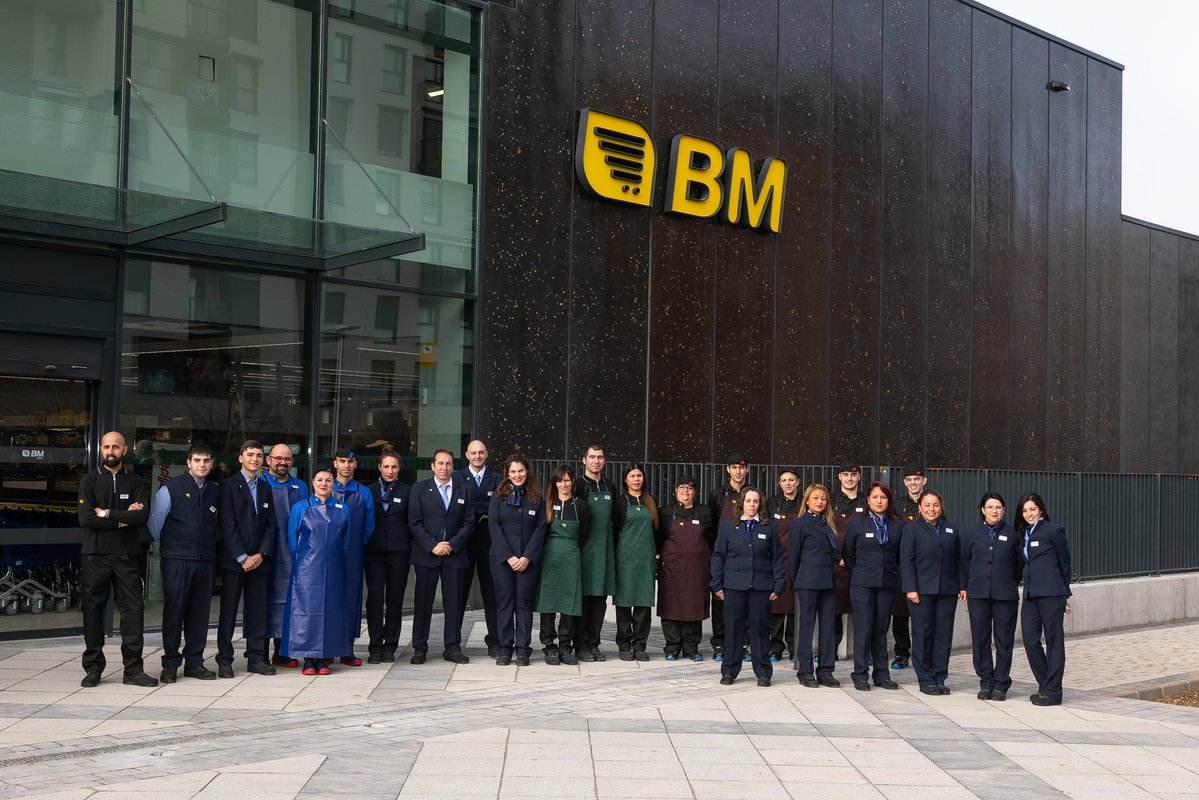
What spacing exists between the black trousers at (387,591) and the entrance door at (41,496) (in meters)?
2.94

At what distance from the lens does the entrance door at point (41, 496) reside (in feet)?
39.5

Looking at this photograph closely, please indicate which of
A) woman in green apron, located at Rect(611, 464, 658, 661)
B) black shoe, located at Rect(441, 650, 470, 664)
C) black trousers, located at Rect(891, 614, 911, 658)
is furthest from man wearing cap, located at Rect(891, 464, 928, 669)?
Result: black shoe, located at Rect(441, 650, 470, 664)

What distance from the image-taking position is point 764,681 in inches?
430

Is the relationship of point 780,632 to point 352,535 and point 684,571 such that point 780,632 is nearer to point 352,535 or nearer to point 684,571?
point 684,571

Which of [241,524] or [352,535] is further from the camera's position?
[352,535]

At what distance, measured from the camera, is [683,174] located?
56.6 ft

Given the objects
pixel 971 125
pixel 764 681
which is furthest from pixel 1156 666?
pixel 971 125

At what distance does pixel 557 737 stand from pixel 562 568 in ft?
10.9

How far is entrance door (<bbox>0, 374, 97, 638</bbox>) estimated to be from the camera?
12031 millimetres

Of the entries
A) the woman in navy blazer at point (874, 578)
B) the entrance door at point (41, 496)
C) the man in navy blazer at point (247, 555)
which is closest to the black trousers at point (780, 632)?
the woman in navy blazer at point (874, 578)

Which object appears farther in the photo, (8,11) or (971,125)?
(971,125)

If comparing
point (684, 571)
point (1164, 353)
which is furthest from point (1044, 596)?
point (1164, 353)

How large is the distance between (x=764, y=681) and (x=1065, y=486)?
7483mm

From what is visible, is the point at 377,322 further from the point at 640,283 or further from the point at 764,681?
the point at 764,681
